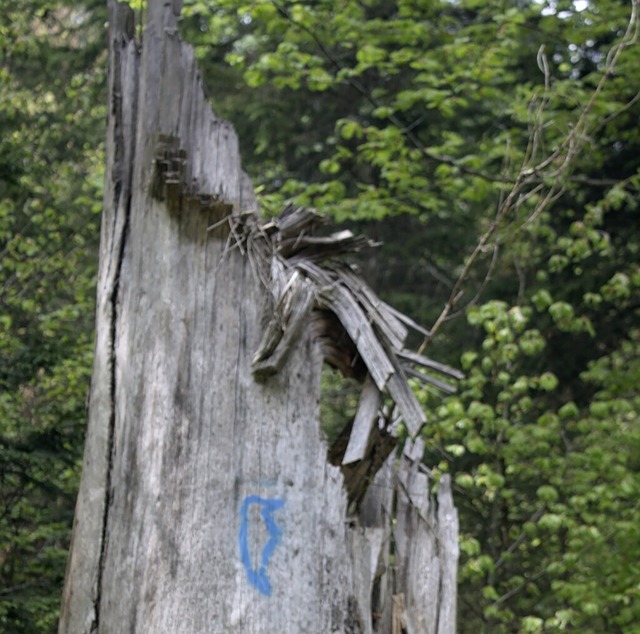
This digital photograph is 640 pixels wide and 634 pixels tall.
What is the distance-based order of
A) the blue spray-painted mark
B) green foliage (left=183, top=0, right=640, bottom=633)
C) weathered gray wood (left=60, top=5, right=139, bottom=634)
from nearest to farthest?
1. the blue spray-painted mark
2. weathered gray wood (left=60, top=5, right=139, bottom=634)
3. green foliage (left=183, top=0, right=640, bottom=633)

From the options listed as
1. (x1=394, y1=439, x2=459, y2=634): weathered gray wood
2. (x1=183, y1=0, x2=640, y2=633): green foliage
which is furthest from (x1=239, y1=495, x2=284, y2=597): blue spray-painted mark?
(x1=183, y1=0, x2=640, y2=633): green foliage

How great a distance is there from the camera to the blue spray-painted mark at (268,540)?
3346 mm

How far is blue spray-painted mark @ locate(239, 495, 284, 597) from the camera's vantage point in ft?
11.0

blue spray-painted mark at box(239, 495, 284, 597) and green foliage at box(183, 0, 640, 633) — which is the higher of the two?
green foliage at box(183, 0, 640, 633)

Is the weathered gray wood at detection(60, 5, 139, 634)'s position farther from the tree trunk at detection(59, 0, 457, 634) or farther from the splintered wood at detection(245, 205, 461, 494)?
the splintered wood at detection(245, 205, 461, 494)

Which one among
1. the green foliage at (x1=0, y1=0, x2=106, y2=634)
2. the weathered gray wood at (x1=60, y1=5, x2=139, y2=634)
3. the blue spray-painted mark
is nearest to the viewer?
the blue spray-painted mark

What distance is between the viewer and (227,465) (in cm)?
344

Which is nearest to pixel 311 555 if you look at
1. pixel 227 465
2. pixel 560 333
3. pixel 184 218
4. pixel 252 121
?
pixel 227 465

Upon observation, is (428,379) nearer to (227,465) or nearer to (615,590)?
(227,465)

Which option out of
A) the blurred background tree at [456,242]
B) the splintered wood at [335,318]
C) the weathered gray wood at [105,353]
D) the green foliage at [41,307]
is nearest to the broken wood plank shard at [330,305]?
the splintered wood at [335,318]

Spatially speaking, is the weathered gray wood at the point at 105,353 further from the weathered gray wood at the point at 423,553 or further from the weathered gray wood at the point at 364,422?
the weathered gray wood at the point at 423,553

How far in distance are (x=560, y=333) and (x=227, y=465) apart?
7818 mm

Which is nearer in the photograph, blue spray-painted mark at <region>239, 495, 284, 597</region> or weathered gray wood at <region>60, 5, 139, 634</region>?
blue spray-painted mark at <region>239, 495, 284, 597</region>

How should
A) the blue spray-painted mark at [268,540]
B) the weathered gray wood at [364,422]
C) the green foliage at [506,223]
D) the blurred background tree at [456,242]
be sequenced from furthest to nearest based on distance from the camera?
the green foliage at [506,223]
the blurred background tree at [456,242]
the weathered gray wood at [364,422]
the blue spray-painted mark at [268,540]
